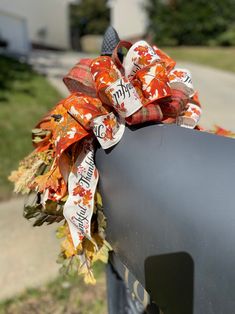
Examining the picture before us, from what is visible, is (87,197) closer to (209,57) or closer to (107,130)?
(107,130)

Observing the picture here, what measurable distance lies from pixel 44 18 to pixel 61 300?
2071cm

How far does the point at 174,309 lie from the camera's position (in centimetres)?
95

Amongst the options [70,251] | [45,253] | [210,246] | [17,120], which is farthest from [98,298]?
[17,120]

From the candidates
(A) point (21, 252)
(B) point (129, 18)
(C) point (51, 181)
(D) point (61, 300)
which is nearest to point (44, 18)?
(B) point (129, 18)

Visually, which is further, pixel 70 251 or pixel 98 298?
pixel 98 298

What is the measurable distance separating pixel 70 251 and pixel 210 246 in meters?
0.58

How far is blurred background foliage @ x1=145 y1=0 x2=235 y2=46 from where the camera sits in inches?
671

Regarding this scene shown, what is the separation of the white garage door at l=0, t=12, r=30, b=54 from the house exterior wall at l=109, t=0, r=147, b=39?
532cm

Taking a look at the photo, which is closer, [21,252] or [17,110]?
[21,252]

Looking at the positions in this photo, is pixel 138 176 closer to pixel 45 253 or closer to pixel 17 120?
pixel 45 253

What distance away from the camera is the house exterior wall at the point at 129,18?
2073 cm

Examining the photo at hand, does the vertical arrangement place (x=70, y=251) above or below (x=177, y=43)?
above

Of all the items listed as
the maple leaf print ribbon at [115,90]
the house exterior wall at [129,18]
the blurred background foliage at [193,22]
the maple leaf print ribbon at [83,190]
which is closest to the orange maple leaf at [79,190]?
the maple leaf print ribbon at [83,190]

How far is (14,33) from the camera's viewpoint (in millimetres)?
18312
